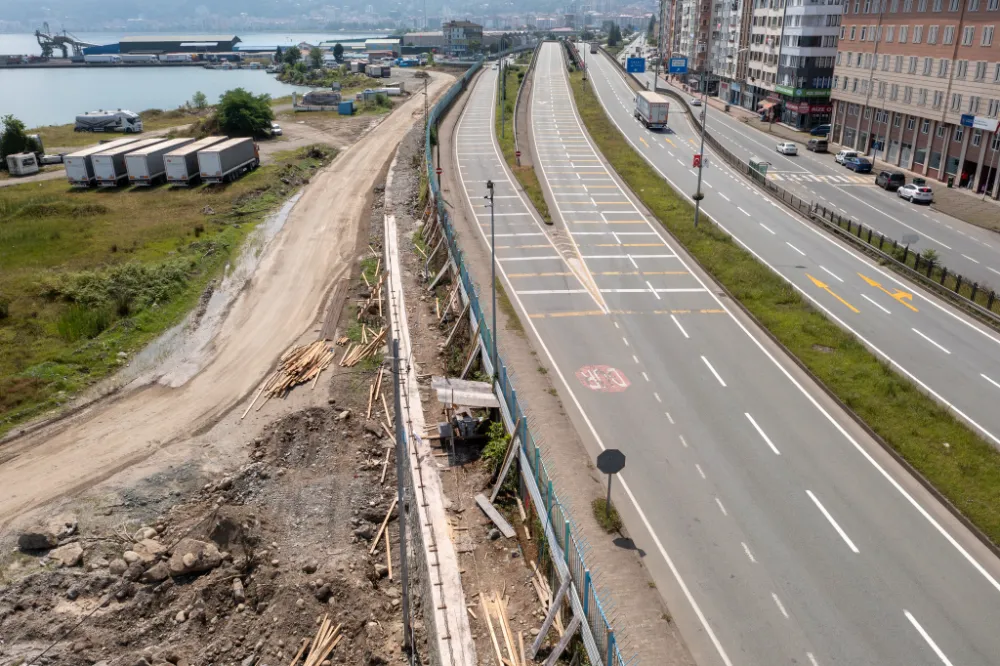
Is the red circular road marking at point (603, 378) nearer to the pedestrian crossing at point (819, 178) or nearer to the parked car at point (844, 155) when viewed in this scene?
the pedestrian crossing at point (819, 178)

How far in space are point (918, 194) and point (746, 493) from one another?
159ft

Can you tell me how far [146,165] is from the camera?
2795 inches

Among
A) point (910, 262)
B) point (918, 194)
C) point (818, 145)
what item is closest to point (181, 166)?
point (910, 262)

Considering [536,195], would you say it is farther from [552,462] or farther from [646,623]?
[646,623]

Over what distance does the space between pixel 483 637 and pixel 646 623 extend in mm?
4151

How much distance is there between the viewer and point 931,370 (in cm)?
3297

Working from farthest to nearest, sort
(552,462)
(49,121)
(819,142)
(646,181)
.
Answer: (49,121)
(819,142)
(646,181)
(552,462)

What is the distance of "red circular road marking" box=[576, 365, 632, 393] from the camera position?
1226 inches

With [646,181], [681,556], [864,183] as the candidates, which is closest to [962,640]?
[681,556]

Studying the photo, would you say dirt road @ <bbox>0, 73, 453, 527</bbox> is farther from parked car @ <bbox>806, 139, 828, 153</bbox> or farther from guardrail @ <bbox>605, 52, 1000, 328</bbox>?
parked car @ <bbox>806, 139, 828, 153</bbox>

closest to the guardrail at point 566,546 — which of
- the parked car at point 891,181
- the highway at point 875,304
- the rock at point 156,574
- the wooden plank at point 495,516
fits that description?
the wooden plank at point 495,516

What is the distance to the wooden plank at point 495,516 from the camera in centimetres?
2317

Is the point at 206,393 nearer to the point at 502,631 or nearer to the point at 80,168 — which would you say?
the point at 502,631

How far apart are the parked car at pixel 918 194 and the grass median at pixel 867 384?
841 inches
